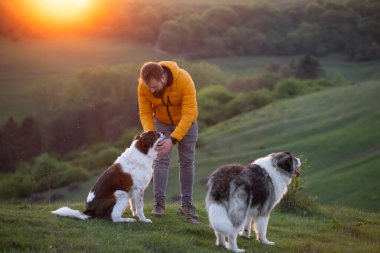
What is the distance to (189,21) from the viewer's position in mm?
154000

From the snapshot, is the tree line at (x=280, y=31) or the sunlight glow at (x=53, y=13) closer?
the sunlight glow at (x=53, y=13)

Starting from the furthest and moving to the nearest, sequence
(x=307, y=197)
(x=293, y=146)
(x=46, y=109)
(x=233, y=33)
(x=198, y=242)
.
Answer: (x=233, y=33) → (x=46, y=109) → (x=293, y=146) → (x=307, y=197) → (x=198, y=242)

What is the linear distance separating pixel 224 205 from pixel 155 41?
129 metres

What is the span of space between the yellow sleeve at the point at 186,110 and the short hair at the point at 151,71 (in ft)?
2.60

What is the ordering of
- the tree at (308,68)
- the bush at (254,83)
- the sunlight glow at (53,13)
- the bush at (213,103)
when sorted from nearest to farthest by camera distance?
the sunlight glow at (53,13)
the bush at (213,103)
the bush at (254,83)
the tree at (308,68)

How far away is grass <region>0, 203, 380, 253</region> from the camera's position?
815 centimetres

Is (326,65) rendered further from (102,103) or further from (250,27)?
(102,103)

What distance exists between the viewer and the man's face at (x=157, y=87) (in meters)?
9.40

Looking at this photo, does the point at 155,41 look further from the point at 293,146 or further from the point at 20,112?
the point at 293,146

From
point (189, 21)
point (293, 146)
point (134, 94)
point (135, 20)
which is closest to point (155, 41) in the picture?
point (135, 20)

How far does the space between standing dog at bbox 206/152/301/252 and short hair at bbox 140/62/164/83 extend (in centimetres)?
217

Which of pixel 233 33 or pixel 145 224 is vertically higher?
pixel 233 33

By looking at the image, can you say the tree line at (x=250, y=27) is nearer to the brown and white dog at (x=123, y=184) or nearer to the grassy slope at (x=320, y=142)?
the grassy slope at (x=320, y=142)

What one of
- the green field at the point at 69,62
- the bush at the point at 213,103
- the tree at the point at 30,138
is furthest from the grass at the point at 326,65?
the tree at the point at 30,138
